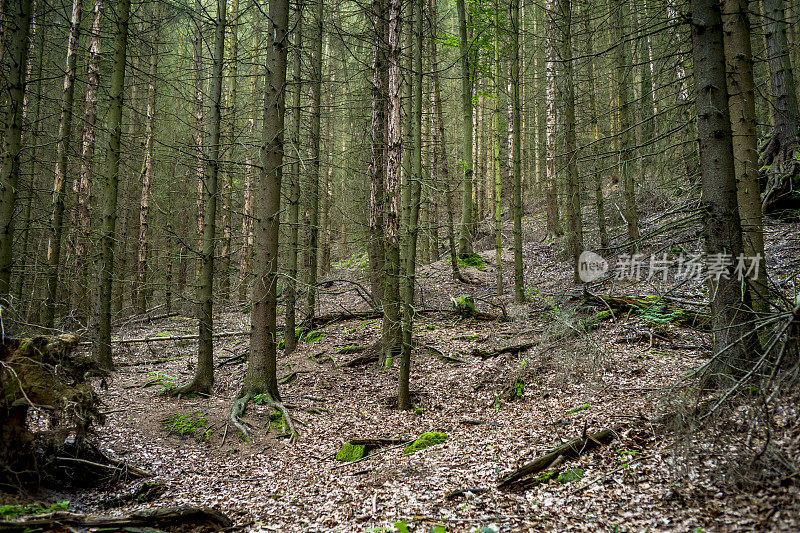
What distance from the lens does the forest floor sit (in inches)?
132

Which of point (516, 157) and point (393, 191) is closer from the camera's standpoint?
point (393, 191)

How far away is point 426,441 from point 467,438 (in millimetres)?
541

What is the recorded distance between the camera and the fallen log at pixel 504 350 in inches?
306

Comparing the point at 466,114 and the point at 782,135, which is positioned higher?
the point at 466,114

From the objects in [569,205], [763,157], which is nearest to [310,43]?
[569,205]

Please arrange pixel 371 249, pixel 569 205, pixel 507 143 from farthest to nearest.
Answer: pixel 507 143, pixel 569 205, pixel 371 249

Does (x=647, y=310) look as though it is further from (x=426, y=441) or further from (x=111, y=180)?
(x=111, y=180)

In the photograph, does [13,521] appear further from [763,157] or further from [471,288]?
[763,157]

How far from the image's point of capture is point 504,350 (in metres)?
7.90

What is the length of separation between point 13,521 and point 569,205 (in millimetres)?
11685

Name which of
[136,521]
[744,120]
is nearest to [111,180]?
[136,521]

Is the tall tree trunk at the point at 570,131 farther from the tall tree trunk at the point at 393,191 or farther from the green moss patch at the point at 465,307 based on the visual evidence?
the tall tree trunk at the point at 393,191

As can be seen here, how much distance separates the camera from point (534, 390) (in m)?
6.39

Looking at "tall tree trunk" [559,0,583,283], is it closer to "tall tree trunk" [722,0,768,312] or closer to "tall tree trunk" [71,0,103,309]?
"tall tree trunk" [722,0,768,312]
